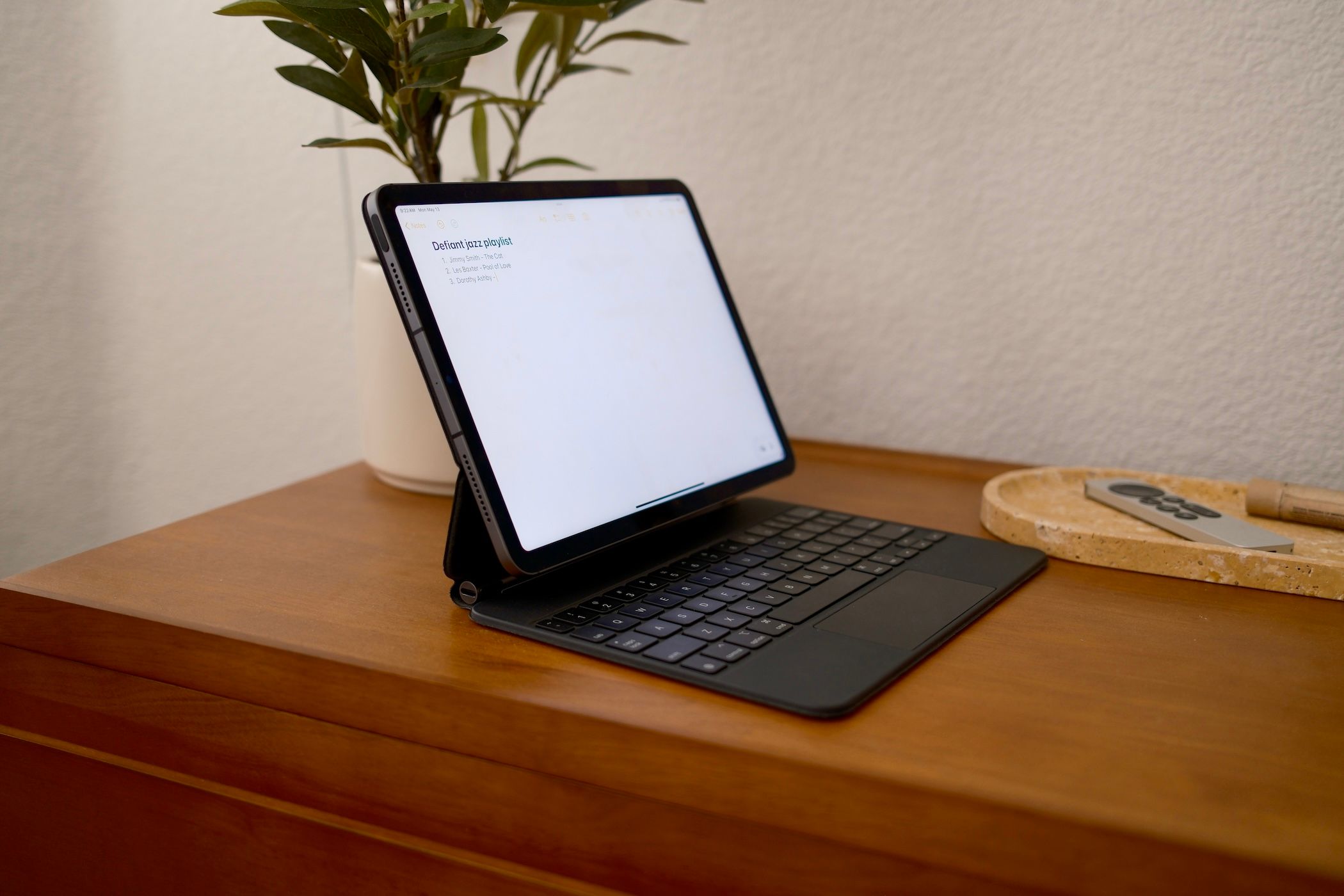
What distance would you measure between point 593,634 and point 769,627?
9 cm

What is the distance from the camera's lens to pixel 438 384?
0.52 meters

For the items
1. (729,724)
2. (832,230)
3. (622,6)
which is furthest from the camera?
(832,230)

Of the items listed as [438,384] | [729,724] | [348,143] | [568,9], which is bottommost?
[729,724]

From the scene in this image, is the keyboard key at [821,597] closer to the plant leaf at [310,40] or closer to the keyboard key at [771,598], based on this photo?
the keyboard key at [771,598]

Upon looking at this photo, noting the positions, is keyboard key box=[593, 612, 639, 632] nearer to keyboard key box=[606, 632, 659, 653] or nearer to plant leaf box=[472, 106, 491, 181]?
keyboard key box=[606, 632, 659, 653]

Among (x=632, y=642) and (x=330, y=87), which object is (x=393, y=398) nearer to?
(x=330, y=87)

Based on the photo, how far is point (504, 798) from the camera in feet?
1.49

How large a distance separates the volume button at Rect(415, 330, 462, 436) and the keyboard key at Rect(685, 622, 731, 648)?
16 cm

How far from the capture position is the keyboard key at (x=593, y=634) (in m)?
0.49

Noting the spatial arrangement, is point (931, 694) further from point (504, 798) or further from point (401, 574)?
point (401, 574)

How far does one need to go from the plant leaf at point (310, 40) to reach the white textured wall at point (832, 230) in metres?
0.34

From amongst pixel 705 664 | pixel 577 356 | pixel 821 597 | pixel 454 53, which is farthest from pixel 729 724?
pixel 454 53

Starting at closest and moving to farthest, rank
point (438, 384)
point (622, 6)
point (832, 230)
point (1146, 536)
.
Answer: point (438, 384) < point (1146, 536) < point (622, 6) < point (832, 230)

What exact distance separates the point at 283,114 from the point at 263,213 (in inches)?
4.5
